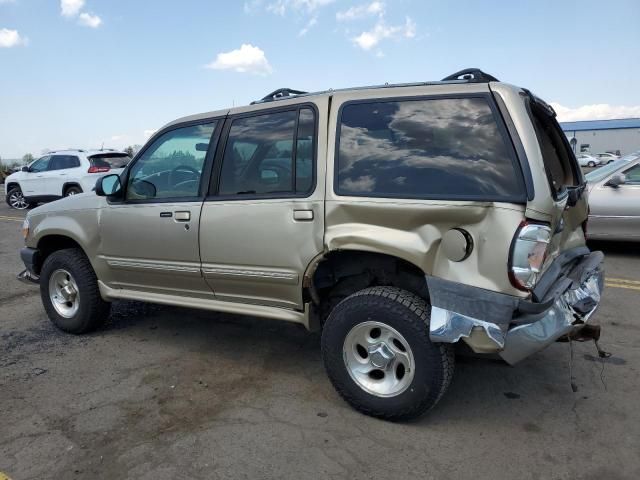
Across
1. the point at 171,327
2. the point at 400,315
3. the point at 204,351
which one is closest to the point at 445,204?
the point at 400,315

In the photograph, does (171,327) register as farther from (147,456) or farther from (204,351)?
(147,456)

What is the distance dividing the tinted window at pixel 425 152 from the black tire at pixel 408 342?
604 mm

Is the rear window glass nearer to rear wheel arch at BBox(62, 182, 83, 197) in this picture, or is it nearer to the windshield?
rear wheel arch at BBox(62, 182, 83, 197)

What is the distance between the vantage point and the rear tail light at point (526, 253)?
257 centimetres

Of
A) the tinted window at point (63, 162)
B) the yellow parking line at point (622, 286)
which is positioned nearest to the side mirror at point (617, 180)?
the yellow parking line at point (622, 286)

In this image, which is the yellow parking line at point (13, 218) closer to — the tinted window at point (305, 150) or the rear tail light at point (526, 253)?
the tinted window at point (305, 150)

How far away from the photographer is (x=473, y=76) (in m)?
3.04

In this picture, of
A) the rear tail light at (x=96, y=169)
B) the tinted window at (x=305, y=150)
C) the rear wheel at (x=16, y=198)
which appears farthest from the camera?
the rear wheel at (x=16, y=198)

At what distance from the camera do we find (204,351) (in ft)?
13.8

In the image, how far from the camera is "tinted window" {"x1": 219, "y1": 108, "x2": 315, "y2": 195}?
329cm

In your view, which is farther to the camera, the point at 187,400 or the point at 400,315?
the point at 187,400

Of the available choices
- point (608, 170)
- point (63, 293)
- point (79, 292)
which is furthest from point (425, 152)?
point (608, 170)

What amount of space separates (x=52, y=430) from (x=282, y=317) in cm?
149

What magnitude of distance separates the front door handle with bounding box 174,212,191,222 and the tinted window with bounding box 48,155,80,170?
11.9m
